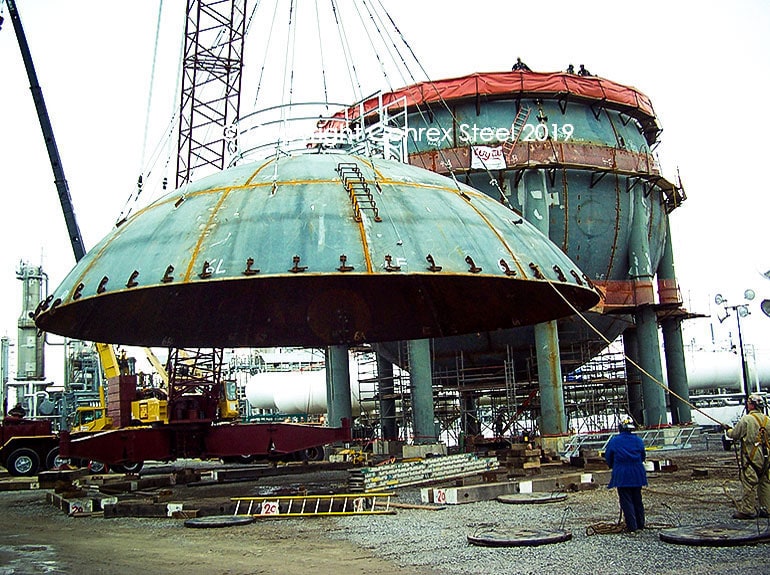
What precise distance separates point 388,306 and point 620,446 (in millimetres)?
9377

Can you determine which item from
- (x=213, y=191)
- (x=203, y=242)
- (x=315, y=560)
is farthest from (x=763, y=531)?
(x=213, y=191)

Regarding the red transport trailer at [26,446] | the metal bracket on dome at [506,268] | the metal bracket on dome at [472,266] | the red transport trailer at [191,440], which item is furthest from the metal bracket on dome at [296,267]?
the red transport trailer at [26,446]

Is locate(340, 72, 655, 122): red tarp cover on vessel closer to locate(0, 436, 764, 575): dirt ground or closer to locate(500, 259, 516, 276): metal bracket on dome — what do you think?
locate(0, 436, 764, 575): dirt ground

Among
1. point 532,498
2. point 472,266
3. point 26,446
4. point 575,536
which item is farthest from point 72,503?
point 26,446

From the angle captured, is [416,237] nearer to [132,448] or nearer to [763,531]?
[763,531]

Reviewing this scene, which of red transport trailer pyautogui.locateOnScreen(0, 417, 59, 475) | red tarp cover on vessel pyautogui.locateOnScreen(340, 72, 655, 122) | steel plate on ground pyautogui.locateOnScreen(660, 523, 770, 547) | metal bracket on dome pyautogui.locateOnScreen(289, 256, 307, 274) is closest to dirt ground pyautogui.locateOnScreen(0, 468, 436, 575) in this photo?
steel plate on ground pyautogui.locateOnScreen(660, 523, 770, 547)

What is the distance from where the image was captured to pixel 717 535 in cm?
942

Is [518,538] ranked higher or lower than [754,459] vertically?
lower

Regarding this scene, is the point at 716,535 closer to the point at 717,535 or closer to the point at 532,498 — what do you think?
the point at 717,535

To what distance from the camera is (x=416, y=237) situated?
12.8m

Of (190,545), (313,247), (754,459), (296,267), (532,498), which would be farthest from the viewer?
(532,498)

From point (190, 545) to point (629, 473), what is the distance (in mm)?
5708

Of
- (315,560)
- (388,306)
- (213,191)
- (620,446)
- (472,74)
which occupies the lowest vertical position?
(315,560)

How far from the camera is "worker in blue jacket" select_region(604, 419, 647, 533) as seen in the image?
10.4 meters
